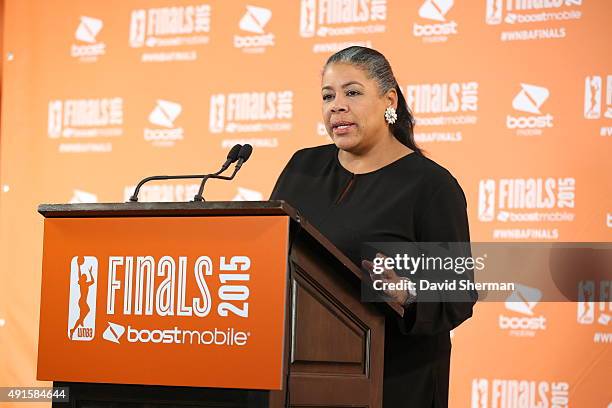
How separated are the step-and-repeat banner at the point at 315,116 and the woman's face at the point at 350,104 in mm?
1628

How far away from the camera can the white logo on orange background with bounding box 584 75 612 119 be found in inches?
148

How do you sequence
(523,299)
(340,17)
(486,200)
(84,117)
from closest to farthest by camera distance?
(523,299)
(486,200)
(340,17)
(84,117)

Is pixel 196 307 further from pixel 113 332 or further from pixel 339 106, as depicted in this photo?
pixel 339 106

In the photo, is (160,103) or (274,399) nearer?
(274,399)

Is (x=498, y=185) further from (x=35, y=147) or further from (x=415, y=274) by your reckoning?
(x=35, y=147)

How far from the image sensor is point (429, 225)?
7.41 ft

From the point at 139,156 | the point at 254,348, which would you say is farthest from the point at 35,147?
the point at 254,348

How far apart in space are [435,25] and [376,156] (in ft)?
6.04

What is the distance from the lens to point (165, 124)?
4645 mm

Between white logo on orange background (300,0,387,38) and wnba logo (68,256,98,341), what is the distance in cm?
270

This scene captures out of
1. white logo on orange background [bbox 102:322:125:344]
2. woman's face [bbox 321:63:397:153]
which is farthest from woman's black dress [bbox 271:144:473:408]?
white logo on orange background [bbox 102:322:125:344]

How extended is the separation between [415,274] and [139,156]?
2.81m

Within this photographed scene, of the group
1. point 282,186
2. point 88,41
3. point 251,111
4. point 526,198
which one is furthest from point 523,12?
point 88,41

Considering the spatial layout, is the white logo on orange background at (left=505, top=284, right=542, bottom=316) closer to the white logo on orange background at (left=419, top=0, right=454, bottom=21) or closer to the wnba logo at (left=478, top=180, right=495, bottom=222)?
the wnba logo at (left=478, top=180, right=495, bottom=222)
